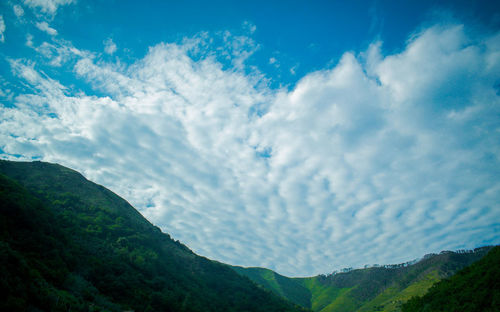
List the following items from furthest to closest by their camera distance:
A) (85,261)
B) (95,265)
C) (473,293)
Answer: (95,265) < (85,261) < (473,293)

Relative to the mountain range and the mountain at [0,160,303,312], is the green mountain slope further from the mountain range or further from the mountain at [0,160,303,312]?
the mountain at [0,160,303,312]

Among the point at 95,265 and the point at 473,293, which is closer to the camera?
the point at 473,293

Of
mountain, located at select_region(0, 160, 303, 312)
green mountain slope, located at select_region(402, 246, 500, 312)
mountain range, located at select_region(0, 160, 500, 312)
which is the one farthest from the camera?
green mountain slope, located at select_region(402, 246, 500, 312)

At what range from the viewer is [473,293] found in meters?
49.6

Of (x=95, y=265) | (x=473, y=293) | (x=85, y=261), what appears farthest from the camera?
(x=95, y=265)

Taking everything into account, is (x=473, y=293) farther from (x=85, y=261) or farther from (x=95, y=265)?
(x=85, y=261)

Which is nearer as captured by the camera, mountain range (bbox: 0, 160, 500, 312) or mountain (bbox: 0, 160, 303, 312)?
mountain (bbox: 0, 160, 303, 312)

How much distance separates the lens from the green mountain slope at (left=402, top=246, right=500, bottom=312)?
148ft

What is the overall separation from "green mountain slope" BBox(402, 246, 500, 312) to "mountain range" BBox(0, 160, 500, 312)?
0.97ft

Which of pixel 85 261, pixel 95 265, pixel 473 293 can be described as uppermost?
pixel 85 261

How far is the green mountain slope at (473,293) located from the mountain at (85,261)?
233 feet

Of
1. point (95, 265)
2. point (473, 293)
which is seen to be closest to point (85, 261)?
point (95, 265)

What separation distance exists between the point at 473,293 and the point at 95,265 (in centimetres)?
9117

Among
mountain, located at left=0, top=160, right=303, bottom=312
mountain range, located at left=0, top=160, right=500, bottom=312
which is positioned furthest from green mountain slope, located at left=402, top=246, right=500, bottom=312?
mountain, located at left=0, top=160, right=303, bottom=312
